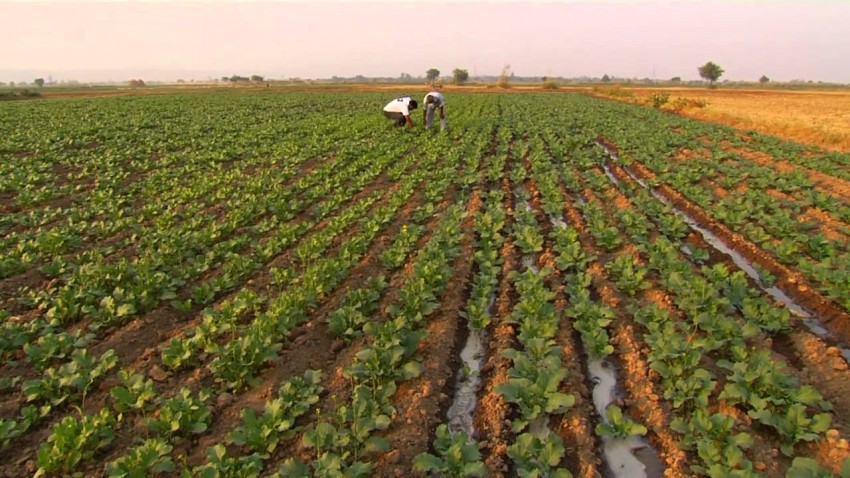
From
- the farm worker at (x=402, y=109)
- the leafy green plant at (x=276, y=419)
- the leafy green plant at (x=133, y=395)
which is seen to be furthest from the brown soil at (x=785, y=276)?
the farm worker at (x=402, y=109)

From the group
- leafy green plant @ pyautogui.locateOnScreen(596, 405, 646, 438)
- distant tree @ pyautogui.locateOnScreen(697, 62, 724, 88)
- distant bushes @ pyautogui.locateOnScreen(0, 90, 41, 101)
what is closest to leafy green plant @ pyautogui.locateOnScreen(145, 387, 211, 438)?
leafy green plant @ pyautogui.locateOnScreen(596, 405, 646, 438)

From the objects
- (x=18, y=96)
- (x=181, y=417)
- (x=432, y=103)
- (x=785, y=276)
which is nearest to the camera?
(x=181, y=417)

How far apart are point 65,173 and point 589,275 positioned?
13651 millimetres

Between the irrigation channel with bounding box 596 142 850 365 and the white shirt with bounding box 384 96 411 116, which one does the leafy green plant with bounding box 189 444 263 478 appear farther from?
the white shirt with bounding box 384 96 411 116

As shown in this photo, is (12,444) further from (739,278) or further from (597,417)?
(739,278)

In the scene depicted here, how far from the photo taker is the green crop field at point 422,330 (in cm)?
363

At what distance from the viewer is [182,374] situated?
4570 mm

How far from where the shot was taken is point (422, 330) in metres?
5.11

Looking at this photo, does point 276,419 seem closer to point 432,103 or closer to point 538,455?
point 538,455

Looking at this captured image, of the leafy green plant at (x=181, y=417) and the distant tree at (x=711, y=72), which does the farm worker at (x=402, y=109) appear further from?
the distant tree at (x=711, y=72)

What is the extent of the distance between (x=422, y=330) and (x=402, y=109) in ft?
47.3

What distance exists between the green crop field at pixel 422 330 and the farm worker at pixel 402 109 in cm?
737

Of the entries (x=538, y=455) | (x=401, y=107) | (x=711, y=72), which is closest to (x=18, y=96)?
(x=401, y=107)

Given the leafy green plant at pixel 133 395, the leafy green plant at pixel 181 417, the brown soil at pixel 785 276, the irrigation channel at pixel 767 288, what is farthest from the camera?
the brown soil at pixel 785 276
